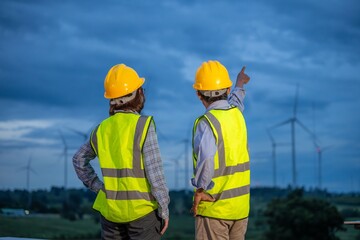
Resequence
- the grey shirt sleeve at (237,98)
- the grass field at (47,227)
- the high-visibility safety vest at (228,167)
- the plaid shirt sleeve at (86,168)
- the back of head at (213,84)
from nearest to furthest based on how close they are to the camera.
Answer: the high-visibility safety vest at (228,167), the plaid shirt sleeve at (86,168), the back of head at (213,84), the grey shirt sleeve at (237,98), the grass field at (47,227)

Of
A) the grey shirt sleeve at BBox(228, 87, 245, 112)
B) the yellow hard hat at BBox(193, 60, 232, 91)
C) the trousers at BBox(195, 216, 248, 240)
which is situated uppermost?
the yellow hard hat at BBox(193, 60, 232, 91)

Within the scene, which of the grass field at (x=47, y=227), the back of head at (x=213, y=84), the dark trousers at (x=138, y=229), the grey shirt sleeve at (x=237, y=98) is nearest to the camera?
the dark trousers at (x=138, y=229)

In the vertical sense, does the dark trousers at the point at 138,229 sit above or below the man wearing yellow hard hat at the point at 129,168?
below

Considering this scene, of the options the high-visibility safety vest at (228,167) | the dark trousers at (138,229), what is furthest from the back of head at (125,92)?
the dark trousers at (138,229)

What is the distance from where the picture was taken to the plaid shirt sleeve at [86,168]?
562 cm

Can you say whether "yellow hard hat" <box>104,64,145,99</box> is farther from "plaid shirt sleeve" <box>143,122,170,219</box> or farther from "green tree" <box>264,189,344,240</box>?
"green tree" <box>264,189,344,240</box>

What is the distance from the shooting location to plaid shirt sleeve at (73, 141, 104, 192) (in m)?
5.62

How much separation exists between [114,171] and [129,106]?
546 millimetres

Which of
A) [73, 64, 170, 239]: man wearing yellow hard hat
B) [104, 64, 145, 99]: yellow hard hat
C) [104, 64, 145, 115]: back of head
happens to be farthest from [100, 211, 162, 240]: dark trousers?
[104, 64, 145, 99]: yellow hard hat

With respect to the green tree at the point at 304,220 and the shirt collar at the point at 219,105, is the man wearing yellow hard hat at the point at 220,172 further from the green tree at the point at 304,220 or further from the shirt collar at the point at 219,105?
the green tree at the point at 304,220

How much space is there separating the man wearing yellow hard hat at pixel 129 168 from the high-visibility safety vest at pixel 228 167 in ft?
1.70

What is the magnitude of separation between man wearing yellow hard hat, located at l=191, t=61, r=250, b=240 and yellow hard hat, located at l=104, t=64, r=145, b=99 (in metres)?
0.63

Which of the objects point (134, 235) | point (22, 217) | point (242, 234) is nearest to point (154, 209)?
point (134, 235)

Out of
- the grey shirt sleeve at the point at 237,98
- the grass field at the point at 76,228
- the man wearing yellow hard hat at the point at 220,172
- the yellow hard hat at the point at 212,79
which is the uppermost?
the yellow hard hat at the point at 212,79
